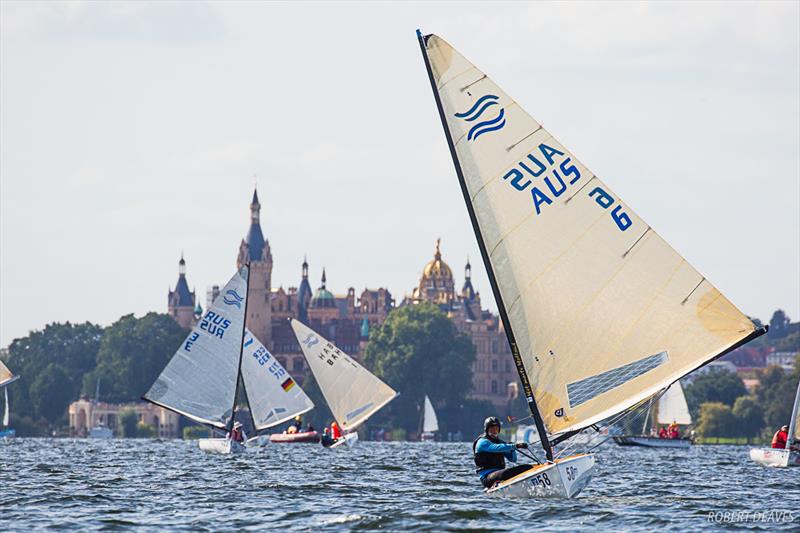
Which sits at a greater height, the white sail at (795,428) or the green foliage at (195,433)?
the green foliage at (195,433)

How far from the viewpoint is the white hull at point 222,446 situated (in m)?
69.4

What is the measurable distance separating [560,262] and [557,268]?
114mm

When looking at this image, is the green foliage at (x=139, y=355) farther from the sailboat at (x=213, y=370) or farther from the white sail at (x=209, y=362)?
the white sail at (x=209, y=362)

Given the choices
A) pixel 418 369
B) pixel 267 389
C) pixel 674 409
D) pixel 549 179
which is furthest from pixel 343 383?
pixel 418 369

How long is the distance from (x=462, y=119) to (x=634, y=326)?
14.2 ft

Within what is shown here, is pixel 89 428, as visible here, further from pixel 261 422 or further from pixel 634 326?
pixel 634 326

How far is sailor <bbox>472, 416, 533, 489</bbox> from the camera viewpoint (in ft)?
97.8

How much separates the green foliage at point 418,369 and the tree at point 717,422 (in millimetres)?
33716

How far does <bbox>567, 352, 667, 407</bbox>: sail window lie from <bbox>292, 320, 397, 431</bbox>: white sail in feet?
186

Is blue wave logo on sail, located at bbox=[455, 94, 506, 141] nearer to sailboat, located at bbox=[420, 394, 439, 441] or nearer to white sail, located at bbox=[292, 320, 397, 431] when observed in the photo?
white sail, located at bbox=[292, 320, 397, 431]

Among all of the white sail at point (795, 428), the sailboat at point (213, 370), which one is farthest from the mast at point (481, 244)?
the sailboat at point (213, 370)

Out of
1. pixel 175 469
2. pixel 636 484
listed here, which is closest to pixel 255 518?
pixel 636 484

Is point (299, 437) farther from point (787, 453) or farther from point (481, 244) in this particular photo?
point (481, 244)

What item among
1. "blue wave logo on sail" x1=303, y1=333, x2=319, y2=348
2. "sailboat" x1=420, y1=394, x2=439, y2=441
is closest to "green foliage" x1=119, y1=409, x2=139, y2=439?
"sailboat" x1=420, y1=394, x2=439, y2=441
